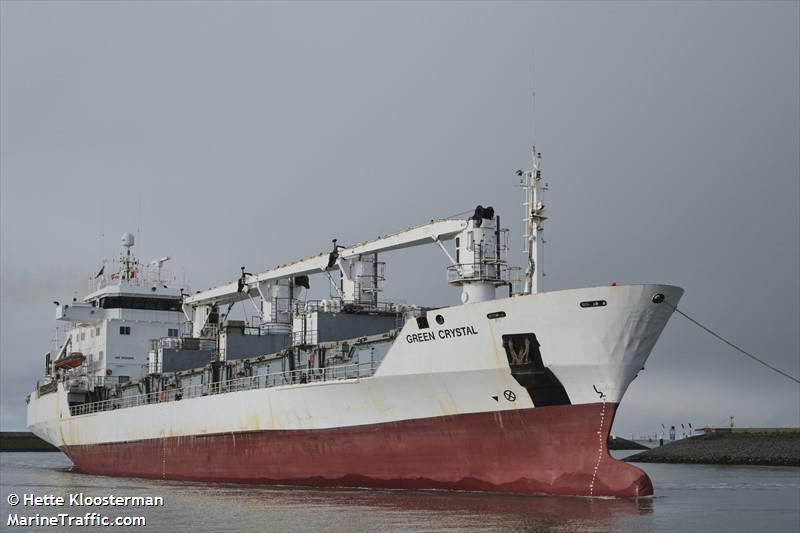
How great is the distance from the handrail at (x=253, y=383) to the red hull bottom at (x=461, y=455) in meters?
1.87

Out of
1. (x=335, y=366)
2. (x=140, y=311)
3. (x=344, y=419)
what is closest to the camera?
(x=344, y=419)

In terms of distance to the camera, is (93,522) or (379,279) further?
(379,279)

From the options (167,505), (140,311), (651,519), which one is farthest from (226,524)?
(140,311)

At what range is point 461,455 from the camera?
22781mm

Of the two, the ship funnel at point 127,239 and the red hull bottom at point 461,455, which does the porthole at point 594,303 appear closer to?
the red hull bottom at point 461,455

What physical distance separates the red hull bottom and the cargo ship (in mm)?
37

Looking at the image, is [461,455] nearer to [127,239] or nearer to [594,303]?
[594,303]

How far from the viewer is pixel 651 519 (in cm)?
1805

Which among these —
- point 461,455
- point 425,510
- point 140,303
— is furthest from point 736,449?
point 425,510

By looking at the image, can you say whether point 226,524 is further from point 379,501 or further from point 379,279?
point 379,279

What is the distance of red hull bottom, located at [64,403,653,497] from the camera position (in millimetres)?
21328

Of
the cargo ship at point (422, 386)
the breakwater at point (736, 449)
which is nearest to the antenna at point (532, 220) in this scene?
the cargo ship at point (422, 386)

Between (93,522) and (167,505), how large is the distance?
3026 mm

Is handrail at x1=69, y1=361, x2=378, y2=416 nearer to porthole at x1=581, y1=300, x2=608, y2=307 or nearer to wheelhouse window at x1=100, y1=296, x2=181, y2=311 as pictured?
wheelhouse window at x1=100, y1=296, x2=181, y2=311
